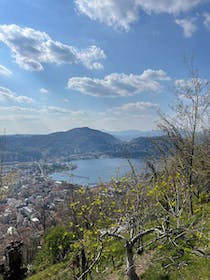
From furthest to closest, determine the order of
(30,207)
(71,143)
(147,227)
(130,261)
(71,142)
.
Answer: (71,142) < (71,143) < (30,207) < (147,227) < (130,261)

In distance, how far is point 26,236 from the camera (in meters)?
31.0

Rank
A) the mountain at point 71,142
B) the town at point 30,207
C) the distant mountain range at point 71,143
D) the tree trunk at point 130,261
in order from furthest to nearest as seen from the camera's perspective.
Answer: the mountain at point 71,142
the distant mountain range at point 71,143
the town at point 30,207
the tree trunk at point 130,261

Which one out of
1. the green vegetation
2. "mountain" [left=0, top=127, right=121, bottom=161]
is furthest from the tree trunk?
"mountain" [left=0, top=127, right=121, bottom=161]

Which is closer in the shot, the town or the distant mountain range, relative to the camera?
the town

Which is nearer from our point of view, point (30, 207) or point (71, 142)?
point (30, 207)

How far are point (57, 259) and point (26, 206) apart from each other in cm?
4279

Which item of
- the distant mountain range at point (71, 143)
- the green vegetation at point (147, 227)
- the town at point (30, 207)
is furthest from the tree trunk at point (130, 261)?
the distant mountain range at point (71, 143)

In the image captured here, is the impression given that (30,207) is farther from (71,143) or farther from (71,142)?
(71,142)

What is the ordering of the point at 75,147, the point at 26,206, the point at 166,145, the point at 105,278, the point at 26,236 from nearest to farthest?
1. the point at 105,278
2. the point at 166,145
3. the point at 26,236
4. the point at 26,206
5. the point at 75,147

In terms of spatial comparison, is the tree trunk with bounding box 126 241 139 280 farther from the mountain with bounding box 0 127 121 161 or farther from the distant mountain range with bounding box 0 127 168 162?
the mountain with bounding box 0 127 121 161

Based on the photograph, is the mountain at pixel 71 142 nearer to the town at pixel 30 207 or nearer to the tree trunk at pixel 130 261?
the town at pixel 30 207

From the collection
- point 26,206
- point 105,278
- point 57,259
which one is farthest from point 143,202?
point 26,206

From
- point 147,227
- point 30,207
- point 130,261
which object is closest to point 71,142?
point 30,207

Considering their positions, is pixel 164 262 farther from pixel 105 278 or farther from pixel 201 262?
pixel 105 278
